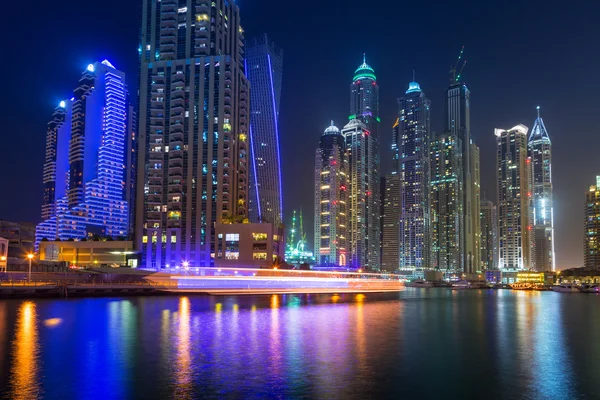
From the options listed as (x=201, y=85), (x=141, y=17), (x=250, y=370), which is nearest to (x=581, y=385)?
(x=250, y=370)

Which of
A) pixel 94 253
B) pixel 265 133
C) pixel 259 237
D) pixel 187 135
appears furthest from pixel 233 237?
pixel 265 133

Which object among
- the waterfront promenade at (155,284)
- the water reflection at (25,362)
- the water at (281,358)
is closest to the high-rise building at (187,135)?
the waterfront promenade at (155,284)

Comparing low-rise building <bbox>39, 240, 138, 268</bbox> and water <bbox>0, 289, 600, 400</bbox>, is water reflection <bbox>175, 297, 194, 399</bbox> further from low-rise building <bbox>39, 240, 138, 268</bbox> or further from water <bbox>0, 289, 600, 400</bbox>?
low-rise building <bbox>39, 240, 138, 268</bbox>

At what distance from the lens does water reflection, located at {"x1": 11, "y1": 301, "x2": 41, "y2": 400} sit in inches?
937

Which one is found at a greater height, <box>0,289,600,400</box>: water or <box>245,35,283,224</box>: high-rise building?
<box>245,35,283,224</box>: high-rise building

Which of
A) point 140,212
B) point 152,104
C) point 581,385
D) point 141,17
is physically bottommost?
point 581,385

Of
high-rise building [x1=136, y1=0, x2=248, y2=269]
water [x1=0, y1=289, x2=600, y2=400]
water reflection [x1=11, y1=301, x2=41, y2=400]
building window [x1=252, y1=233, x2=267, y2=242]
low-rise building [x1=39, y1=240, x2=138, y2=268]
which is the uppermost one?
high-rise building [x1=136, y1=0, x2=248, y2=269]

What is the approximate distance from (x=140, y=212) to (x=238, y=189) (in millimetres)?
30181

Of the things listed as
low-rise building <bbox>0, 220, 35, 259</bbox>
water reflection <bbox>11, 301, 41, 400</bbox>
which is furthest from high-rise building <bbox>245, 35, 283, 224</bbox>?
water reflection <bbox>11, 301, 41, 400</bbox>

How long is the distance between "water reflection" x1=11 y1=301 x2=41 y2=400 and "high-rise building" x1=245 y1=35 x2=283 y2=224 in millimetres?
135353

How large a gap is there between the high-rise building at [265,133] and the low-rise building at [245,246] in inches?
1770

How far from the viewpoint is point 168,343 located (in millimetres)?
37969

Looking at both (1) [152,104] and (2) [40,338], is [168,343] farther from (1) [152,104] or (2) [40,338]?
(1) [152,104]

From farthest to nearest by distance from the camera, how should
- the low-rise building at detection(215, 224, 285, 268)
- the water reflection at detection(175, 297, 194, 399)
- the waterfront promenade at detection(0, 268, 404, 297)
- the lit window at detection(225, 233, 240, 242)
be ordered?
the lit window at detection(225, 233, 240, 242) → the low-rise building at detection(215, 224, 285, 268) → the waterfront promenade at detection(0, 268, 404, 297) → the water reflection at detection(175, 297, 194, 399)
